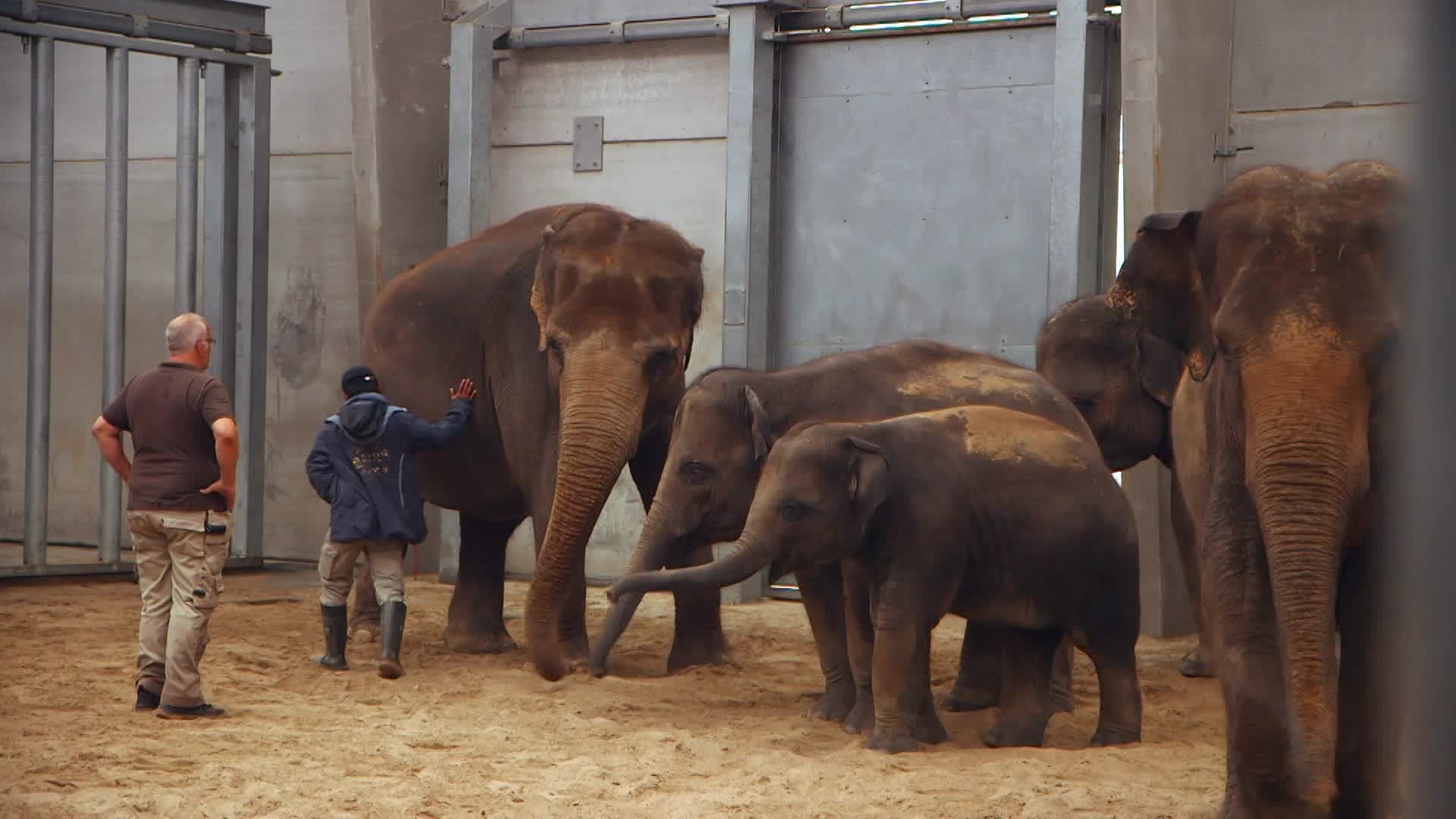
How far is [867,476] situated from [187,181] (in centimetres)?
662

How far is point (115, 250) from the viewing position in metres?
11.0

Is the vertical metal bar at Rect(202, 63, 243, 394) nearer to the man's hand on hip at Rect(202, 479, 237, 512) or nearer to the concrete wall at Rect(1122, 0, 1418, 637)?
the man's hand on hip at Rect(202, 479, 237, 512)

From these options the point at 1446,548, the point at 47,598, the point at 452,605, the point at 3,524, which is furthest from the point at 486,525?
the point at 1446,548

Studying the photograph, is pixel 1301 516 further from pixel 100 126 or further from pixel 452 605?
pixel 100 126

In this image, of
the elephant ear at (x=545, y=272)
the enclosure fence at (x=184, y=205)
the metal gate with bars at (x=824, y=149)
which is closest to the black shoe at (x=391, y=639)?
the elephant ear at (x=545, y=272)

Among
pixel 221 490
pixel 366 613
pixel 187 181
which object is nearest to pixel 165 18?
pixel 187 181

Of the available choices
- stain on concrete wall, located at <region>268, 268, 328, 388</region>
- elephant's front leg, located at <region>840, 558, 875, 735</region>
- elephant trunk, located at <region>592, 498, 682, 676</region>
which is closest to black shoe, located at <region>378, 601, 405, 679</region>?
elephant trunk, located at <region>592, 498, 682, 676</region>

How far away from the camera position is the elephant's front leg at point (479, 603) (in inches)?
349

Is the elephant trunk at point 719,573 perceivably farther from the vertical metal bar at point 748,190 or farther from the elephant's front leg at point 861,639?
the vertical metal bar at point 748,190

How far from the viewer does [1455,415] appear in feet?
4.34

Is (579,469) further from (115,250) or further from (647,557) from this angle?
(115,250)

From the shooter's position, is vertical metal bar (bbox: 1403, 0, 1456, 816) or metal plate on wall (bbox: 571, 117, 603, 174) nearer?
vertical metal bar (bbox: 1403, 0, 1456, 816)

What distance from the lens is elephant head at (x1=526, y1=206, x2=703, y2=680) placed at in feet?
24.4

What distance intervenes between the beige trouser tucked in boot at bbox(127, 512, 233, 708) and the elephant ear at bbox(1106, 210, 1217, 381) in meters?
3.63
